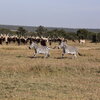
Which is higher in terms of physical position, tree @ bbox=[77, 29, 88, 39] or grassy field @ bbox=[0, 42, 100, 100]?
grassy field @ bbox=[0, 42, 100, 100]

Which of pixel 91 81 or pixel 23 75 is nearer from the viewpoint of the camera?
pixel 91 81

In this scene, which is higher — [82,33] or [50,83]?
[50,83]

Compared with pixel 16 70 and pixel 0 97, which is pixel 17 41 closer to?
pixel 16 70

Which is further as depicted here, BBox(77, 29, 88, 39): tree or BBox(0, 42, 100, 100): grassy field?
BBox(77, 29, 88, 39): tree

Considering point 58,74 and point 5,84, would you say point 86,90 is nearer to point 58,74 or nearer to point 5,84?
point 5,84

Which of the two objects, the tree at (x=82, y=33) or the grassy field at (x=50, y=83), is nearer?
the grassy field at (x=50, y=83)

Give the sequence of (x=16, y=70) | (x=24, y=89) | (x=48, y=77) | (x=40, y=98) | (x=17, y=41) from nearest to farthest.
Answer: (x=40, y=98)
(x=24, y=89)
(x=48, y=77)
(x=16, y=70)
(x=17, y=41)

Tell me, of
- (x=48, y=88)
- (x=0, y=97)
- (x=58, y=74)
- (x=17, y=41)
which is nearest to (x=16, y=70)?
(x=58, y=74)

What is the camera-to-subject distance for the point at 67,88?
1356 centimetres

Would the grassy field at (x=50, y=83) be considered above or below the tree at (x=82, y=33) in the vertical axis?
above

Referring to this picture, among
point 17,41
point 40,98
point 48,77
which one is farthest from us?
point 17,41

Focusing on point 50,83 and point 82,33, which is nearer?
point 50,83

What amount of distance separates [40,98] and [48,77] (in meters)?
5.24

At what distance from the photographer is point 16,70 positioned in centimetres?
1847
